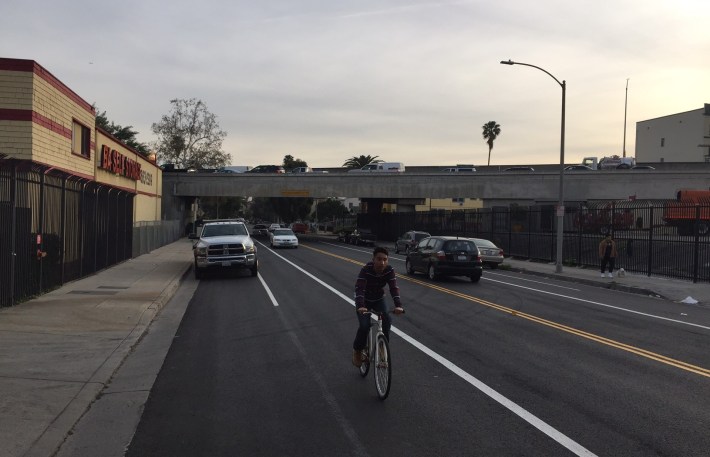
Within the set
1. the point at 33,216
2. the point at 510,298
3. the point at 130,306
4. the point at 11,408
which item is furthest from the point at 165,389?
the point at 510,298

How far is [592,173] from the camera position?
54.5 metres

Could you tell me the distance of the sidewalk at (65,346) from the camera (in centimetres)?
571

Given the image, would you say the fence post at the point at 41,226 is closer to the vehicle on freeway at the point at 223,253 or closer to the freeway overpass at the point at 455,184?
the vehicle on freeway at the point at 223,253

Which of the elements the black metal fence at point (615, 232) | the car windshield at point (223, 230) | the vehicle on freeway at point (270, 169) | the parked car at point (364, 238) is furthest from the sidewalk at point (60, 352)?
the vehicle on freeway at point (270, 169)

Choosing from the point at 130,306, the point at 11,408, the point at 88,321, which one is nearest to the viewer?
the point at 11,408

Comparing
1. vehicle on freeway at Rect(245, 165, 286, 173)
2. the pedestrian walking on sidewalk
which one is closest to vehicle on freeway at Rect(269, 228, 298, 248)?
vehicle on freeway at Rect(245, 165, 286, 173)

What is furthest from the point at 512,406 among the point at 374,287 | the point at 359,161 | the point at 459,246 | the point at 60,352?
the point at 359,161

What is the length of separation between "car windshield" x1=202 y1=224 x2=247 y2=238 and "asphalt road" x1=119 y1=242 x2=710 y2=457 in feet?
28.8

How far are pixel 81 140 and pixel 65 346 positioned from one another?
59.5ft

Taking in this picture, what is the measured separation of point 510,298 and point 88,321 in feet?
33.9

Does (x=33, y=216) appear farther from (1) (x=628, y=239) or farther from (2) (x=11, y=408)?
(1) (x=628, y=239)

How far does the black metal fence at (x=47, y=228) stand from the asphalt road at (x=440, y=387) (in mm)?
3657

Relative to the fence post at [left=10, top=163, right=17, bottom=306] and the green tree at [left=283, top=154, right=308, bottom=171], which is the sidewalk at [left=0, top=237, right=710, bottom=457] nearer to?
the fence post at [left=10, top=163, right=17, bottom=306]

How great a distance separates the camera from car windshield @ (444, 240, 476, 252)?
809 inches
